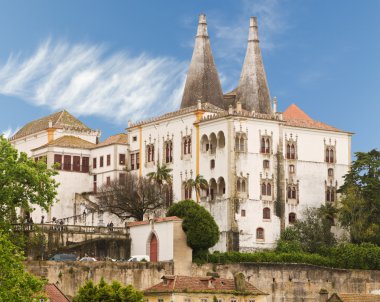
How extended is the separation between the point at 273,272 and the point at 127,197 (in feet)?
59.0

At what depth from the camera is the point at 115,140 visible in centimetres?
12500

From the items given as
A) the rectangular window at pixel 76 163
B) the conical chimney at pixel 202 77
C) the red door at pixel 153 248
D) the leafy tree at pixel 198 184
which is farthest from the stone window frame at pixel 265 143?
the rectangular window at pixel 76 163

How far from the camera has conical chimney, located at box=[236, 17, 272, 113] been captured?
11850 cm

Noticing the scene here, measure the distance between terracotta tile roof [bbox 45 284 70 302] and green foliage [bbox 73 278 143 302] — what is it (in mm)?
1553

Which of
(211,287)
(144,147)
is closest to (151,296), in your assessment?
(211,287)

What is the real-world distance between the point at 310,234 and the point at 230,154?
9956mm

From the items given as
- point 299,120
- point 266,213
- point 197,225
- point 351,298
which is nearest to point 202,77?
point 299,120

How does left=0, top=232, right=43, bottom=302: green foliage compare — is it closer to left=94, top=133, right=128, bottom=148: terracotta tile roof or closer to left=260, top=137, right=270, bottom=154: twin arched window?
left=260, top=137, right=270, bottom=154: twin arched window

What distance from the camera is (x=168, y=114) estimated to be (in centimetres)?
11869

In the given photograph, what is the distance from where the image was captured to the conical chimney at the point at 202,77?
119 m

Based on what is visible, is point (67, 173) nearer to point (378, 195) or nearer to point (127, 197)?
point (127, 197)

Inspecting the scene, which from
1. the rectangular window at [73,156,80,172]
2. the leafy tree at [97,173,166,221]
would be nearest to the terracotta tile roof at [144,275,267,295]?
the leafy tree at [97,173,166,221]

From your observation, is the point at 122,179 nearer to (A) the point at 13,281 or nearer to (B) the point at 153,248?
(B) the point at 153,248

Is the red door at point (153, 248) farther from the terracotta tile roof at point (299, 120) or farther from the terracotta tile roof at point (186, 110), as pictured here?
the terracotta tile roof at point (299, 120)
